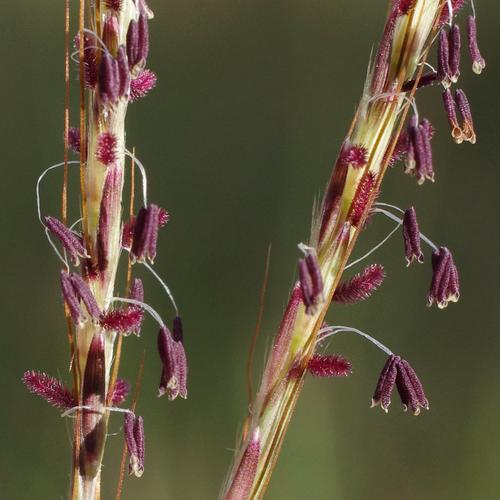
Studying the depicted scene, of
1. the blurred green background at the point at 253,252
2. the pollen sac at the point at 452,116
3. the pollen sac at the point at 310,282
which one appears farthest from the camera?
the blurred green background at the point at 253,252

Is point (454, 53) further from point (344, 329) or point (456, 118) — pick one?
point (344, 329)

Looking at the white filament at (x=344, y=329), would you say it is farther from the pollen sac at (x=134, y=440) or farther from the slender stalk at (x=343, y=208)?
the pollen sac at (x=134, y=440)

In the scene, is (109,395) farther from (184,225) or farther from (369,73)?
(184,225)

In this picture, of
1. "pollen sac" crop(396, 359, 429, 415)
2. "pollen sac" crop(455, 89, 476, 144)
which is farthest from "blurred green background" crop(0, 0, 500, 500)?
"pollen sac" crop(455, 89, 476, 144)

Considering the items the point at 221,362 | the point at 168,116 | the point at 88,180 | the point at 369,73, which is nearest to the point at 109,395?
the point at 88,180

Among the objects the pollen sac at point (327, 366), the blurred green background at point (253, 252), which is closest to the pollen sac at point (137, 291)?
the pollen sac at point (327, 366)

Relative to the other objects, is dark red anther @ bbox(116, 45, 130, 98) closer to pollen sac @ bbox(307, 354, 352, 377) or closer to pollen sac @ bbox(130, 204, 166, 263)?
pollen sac @ bbox(130, 204, 166, 263)
